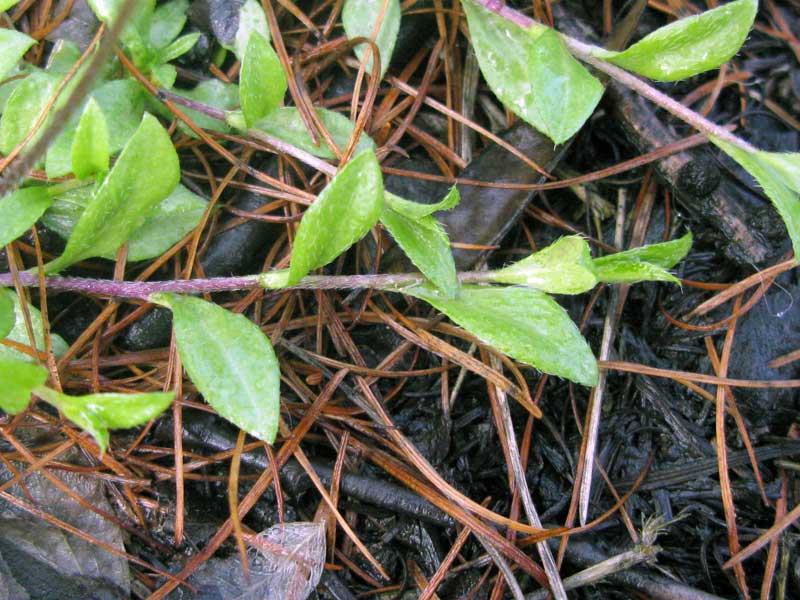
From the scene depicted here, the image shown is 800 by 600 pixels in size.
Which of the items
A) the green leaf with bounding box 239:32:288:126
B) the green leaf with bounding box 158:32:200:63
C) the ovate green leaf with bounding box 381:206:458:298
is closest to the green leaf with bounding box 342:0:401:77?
the green leaf with bounding box 239:32:288:126

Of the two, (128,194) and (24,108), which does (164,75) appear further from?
(128,194)

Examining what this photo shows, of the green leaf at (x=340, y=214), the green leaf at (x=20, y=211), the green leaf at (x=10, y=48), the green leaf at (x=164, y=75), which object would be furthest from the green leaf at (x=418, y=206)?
the green leaf at (x=10, y=48)

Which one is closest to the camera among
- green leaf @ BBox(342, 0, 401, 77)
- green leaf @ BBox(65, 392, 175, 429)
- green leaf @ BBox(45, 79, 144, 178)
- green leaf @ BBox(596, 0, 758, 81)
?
green leaf @ BBox(65, 392, 175, 429)

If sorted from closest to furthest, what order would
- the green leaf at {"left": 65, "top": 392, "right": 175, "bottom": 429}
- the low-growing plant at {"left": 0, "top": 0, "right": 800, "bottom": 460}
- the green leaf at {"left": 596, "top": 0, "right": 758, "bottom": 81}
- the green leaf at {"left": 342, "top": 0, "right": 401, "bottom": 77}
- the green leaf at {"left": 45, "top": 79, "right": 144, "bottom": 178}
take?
the green leaf at {"left": 65, "top": 392, "right": 175, "bottom": 429} < the low-growing plant at {"left": 0, "top": 0, "right": 800, "bottom": 460} < the green leaf at {"left": 596, "top": 0, "right": 758, "bottom": 81} < the green leaf at {"left": 45, "top": 79, "right": 144, "bottom": 178} < the green leaf at {"left": 342, "top": 0, "right": 401, "bottom": 77}

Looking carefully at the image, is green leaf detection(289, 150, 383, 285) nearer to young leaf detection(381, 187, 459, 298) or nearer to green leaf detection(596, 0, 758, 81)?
young leaf detection(381, 187, 459, 298)

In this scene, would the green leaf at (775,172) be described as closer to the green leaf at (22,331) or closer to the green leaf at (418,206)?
the green leaf at (418,206)

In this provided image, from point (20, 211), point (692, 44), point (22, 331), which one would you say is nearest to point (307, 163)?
point (20, 211)

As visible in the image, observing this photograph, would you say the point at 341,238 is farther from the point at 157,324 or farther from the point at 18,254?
the point at 18,254
